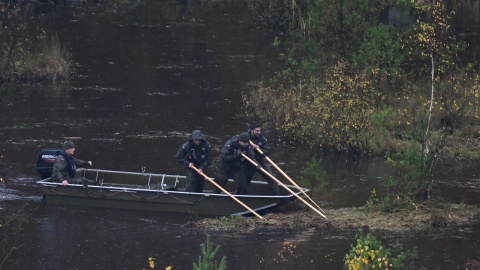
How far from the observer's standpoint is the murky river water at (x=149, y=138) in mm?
15641

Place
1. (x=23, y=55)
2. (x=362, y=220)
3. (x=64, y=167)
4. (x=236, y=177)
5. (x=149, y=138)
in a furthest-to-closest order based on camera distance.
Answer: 1. (x=23, y=55)
2. (x=149, y=138)
3. (x=64, y=167)
4. (x=236, y=177)
5. (x=362, y=220)

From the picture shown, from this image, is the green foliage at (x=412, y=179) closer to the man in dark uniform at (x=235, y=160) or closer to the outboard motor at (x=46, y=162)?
the man in dark uniform at (x=235, y=160)

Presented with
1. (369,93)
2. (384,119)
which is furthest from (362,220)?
(369,93)

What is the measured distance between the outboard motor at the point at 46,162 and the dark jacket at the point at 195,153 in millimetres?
2365

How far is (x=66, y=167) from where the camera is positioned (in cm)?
1861

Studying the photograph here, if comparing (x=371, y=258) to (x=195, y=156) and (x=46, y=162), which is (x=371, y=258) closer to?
(x=195, y=156)

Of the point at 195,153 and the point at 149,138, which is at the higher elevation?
the point at 195,153

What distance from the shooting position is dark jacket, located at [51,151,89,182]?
18359 mm

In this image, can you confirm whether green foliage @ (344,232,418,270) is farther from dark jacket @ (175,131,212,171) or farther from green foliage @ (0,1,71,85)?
green foliage @ (0,1,71,85)

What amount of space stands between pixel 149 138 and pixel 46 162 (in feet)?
19.0

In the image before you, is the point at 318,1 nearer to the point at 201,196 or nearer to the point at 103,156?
the point at 103,156

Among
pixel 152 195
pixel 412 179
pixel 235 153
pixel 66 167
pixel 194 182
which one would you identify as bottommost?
pixel 152 195

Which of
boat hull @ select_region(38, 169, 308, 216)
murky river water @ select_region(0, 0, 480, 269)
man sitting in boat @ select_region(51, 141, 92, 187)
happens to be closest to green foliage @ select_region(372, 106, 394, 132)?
A: murky river water @ select_region(0, 0, 480, 269)

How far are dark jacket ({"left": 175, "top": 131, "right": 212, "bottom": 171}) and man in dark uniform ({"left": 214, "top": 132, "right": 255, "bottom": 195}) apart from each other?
0.29 m
